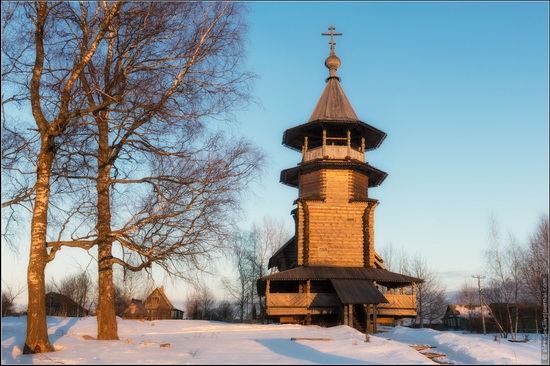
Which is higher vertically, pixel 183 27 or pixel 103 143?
pixel 183 27

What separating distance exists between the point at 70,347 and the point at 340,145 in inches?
893

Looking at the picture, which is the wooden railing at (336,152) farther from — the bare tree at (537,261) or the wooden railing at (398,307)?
the bare tree at (537,261)

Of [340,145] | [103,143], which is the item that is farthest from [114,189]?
[340,145]

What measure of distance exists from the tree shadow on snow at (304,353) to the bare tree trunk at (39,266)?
540cm

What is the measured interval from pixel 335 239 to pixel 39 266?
1884 cm

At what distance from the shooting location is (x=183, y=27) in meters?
13.1

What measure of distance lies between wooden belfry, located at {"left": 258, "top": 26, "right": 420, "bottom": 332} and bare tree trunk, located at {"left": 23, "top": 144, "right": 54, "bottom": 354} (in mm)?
15483

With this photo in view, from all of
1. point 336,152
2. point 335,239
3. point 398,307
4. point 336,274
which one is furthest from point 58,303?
point 398,307

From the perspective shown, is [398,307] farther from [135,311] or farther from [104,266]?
[135,311]

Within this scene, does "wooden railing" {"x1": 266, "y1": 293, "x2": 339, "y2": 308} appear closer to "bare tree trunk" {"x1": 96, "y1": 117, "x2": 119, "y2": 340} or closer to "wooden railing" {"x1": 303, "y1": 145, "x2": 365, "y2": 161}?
"wooden railing" {"x1": 303, "y1": 145, "x2": 365, "y2": 161}

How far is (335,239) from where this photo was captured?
27469 millimetres

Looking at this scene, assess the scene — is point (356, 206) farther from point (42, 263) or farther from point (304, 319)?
point (42, 263)

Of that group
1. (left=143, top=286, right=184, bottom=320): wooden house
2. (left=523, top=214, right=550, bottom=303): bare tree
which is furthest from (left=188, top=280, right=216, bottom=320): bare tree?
(left=523, top=214, right=550, bottom=303): bare tree

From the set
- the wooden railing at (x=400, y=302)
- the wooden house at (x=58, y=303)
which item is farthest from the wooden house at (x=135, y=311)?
the wooden railing at (x=400, y=302)
